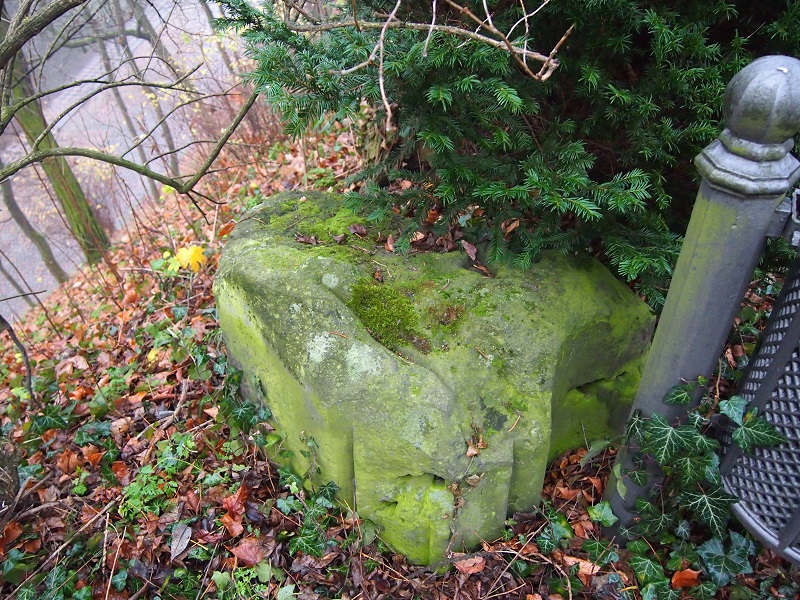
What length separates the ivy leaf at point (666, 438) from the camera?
210cm

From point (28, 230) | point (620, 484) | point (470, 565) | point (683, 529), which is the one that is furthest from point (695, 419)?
point (28, 230)

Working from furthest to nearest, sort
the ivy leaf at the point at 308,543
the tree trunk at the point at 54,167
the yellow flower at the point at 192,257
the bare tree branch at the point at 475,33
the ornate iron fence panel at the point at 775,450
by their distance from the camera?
1. the tree trunk at the point at 54,167
2. the yellow flower at the point at 192,257
3. the ivy leaf at the point at 308,543
4. the ornate iron fence panel at the point at 775,450
5. the bare tree branch at the point at 475,33

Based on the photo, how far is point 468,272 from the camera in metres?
2.78

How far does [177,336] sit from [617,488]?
10.4 ft

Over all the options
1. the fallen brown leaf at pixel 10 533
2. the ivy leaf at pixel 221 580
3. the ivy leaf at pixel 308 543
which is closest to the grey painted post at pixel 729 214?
the ivy leaf at pixel 308 543

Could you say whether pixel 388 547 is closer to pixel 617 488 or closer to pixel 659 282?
pixel 617 488

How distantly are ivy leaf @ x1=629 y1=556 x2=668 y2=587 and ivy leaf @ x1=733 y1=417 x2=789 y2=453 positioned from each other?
0.82 m

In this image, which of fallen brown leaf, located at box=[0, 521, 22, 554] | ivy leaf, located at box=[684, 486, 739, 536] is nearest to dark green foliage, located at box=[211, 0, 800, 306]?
ivy leaf, located at box=[684, 486, 739, 536]

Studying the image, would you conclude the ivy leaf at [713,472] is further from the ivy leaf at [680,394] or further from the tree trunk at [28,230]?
the tree trunk at [28,230]

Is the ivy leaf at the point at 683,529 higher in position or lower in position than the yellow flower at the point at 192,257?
lower

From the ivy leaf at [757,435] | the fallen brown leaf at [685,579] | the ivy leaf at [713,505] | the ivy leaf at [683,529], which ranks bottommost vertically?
the fallen brown leaf at [685,579]

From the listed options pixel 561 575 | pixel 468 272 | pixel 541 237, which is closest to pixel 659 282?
pixel 541 237

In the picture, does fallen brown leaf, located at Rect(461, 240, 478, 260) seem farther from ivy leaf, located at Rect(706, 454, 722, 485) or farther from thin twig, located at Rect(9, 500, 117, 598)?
thin twig, located at Rect(9, 500, 117, 598)

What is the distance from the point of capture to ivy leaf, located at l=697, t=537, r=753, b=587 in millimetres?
2332
